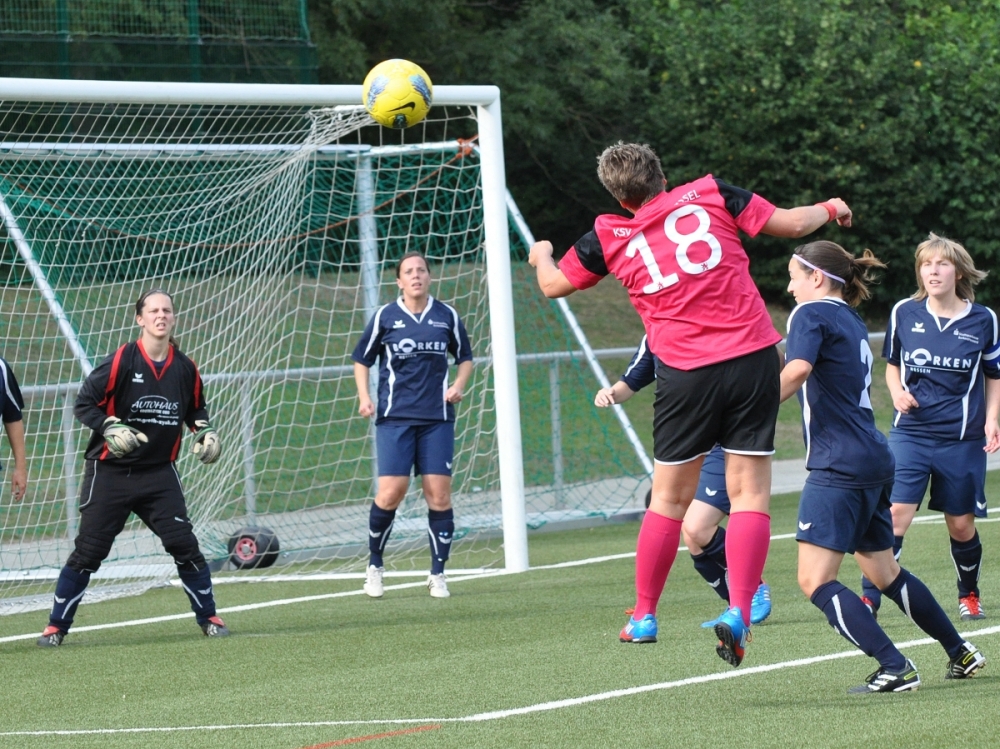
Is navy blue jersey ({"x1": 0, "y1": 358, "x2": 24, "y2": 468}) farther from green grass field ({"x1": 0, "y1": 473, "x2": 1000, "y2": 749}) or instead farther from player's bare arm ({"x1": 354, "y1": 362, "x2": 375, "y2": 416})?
player's bare arm ({"x1": 354, "y1": 362, "x2": 375, "y2": 416})

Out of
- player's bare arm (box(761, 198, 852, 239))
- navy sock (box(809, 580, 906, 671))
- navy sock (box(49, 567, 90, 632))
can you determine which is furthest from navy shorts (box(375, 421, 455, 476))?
navy sock (box(809, 580, 906, 671))

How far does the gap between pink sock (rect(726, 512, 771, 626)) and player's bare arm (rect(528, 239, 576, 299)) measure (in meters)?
1.04

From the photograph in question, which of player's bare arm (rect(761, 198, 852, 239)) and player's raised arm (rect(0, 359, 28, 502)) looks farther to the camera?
player's raised arm (rect(0, 359, 28, 502))

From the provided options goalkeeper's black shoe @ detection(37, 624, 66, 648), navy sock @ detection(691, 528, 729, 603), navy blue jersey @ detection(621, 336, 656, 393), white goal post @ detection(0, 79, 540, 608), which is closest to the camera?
navy blue jersey @ detection(621, 336, 656, 393)

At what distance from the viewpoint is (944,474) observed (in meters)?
7.29

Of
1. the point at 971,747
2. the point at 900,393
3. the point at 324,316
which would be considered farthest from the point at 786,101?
the point at 971,747

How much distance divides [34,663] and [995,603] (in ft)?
15.6

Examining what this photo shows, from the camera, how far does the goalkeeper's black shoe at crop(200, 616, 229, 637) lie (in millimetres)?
7824

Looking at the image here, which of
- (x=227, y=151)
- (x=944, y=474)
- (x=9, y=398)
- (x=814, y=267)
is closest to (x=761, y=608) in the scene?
(x=944, y=474)

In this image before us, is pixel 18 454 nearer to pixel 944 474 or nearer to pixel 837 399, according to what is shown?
pixel 837 399

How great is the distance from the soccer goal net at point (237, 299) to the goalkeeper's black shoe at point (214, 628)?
2.06 meters

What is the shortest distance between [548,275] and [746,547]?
49.3 inches

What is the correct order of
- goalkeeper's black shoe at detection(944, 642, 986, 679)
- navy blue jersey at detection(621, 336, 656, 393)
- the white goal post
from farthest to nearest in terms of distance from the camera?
the white goal post < navy blue jersey at detection(621, 336, 656, 393) < goalkeeper's black shoe at detection(944, 642, 986, 679)

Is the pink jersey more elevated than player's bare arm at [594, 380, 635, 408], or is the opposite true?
the pink jersey
